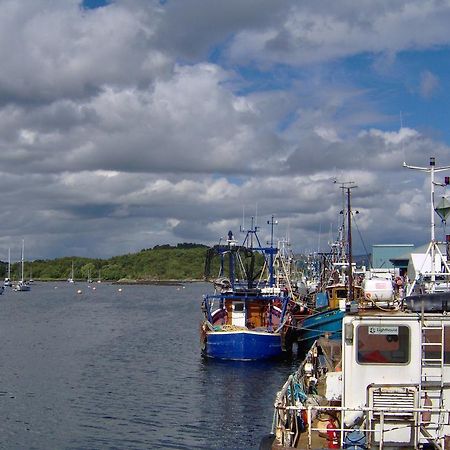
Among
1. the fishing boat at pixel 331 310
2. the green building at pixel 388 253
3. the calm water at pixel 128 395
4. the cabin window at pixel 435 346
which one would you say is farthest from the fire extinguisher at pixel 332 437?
the green building at pixel 388 253

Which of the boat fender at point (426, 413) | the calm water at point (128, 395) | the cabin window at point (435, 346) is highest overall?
the cabin window at point (435, 346)

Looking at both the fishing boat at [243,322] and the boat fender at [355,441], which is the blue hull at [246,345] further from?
the boat fender at [355,441]

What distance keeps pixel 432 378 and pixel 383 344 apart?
46.5 inches

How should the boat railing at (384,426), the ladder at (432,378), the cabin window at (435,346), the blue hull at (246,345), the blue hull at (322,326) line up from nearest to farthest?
the boat railing at (384,426) → the ladder at (432,378) → the cabin window at (435,346) → the blue hull at (246,345) → the blue hull at (322,326)

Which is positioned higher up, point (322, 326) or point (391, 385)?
point (391, 385)

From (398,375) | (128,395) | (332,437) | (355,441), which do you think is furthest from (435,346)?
(128,395)

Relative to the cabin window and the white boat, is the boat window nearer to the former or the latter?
the white boat

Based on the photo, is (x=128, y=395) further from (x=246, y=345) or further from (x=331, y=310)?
(x=331, y=310)

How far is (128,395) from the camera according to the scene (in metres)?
38.4

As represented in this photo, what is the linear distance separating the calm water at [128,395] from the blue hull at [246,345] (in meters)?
0.68

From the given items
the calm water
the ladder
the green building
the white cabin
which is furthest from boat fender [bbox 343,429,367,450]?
the green building

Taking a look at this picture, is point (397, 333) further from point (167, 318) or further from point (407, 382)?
point (167, 318)

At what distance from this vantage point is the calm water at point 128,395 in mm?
29156

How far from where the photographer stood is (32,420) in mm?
32281
